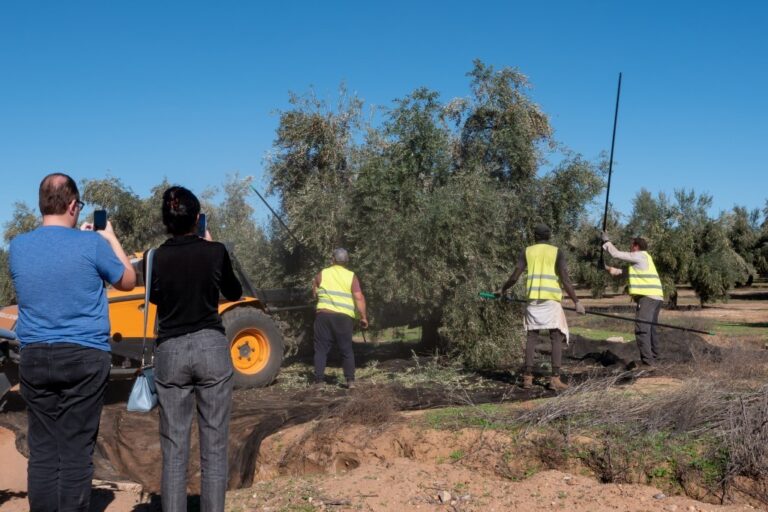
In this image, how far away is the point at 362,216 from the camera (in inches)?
379

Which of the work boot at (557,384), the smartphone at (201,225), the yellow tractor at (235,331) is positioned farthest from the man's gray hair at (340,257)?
the smartphone at (201,225)

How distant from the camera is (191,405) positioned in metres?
3.74

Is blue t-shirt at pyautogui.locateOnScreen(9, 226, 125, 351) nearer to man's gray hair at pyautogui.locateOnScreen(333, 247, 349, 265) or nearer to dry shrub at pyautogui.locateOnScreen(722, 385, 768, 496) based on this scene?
dry shrub at pyautogui.locateOnScreen(722, 385, 768, 496)

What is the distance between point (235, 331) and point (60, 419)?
4850 mm

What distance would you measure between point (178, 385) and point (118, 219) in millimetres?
11135

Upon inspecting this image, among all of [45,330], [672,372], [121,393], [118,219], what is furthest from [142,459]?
[118,219]

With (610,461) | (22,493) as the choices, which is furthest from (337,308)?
(610,461)

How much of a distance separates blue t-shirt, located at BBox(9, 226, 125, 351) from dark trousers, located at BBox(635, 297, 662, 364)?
6837 mm

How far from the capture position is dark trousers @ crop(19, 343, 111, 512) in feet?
11.4

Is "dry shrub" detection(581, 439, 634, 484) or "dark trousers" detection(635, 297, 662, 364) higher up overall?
"dark trousers" detection(635, 297, 662, 364)

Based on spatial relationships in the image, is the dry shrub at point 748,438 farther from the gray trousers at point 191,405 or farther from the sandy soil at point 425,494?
the gray trousers at point 191,405

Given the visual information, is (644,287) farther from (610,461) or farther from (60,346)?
(60,346)

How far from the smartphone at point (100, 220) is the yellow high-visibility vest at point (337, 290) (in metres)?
4.53

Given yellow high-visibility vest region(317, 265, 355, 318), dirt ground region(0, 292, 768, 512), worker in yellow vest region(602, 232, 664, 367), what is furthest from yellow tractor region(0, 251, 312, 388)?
worker in yellow vest region(602, 232, 664, 367)
